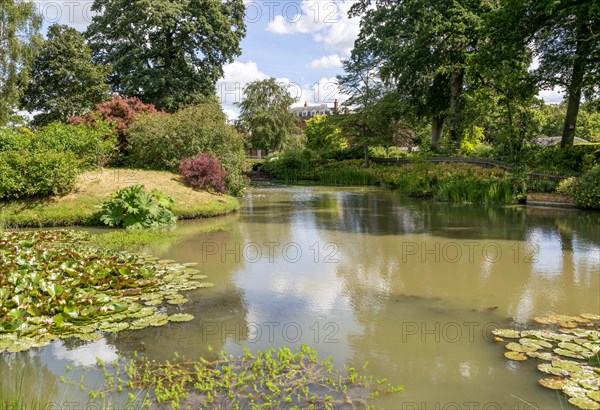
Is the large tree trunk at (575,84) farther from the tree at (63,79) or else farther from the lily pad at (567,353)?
the tree at (63,79)

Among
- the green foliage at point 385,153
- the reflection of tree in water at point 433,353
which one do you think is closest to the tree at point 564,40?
the reflection of tree in water at point 433,353

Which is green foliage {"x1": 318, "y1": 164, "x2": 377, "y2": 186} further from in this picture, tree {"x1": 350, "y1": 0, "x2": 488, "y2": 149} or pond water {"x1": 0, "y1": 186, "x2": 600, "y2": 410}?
pond water {"x1": 0, "y1": 186, "x2": 600, "y2": 410}

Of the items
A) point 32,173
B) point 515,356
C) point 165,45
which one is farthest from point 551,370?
point 165,45

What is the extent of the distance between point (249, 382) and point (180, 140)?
46.3 ft

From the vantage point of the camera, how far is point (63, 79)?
2723 cm

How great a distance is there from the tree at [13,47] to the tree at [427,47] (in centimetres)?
1916

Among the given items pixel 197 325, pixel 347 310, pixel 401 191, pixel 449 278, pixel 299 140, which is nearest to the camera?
pixel 197 325

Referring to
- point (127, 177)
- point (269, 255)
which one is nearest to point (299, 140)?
point (127, 177)

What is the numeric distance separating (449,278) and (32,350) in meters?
5.81

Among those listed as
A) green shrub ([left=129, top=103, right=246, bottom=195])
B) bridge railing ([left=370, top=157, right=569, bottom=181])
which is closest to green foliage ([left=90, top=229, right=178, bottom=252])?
green shrub ([left=129, top=103, right=246, bottom=195])

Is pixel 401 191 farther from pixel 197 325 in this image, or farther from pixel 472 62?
pixel 197 325

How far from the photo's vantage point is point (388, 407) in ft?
11.8

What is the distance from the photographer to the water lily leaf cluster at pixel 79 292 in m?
5.04

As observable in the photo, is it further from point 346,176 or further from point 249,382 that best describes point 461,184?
point 249,382
